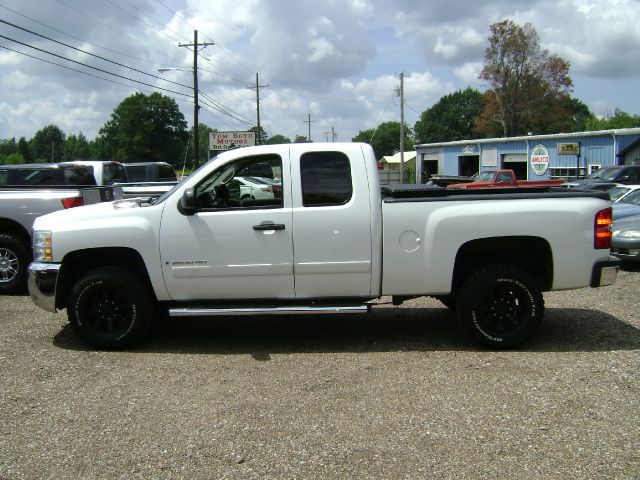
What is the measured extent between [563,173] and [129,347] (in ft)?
119

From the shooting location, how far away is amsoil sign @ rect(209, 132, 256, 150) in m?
42.0

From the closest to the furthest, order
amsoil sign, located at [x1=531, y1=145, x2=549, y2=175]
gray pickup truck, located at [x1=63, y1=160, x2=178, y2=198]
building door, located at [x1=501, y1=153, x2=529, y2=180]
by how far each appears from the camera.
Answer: gray pickup truck, located at [x1=63, y1=160, x2=178, y2=198] < amsoil sign, located at [x1=531, y1=145, x2=549, y2=175] < building door, located at [x1=501, y1=153, x2=529, y2=180]

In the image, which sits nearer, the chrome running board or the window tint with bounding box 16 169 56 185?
the chrome running board

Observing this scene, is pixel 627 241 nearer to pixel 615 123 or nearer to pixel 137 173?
pixel 137 173

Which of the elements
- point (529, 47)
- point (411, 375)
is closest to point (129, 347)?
point (411, 375)

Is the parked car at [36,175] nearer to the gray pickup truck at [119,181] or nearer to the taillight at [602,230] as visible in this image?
the gray pickup truck at [119,181]

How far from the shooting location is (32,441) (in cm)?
400

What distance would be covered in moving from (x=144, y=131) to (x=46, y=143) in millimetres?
44878

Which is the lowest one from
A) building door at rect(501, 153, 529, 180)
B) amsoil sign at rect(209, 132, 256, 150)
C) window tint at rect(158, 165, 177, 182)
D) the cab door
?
the cab door

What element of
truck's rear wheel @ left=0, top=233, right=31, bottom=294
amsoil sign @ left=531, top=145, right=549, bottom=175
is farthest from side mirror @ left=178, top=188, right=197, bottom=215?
amsoil sign @ left=531, top=145, right=549, bottom=175

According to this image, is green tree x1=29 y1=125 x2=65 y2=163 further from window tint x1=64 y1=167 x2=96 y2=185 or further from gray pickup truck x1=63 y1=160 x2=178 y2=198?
window tint x1=64 y1=167 x2=96 y2=185

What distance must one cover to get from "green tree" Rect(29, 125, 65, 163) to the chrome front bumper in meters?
138

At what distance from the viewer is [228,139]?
42906mm

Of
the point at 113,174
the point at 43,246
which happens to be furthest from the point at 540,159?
the point at 43,246
